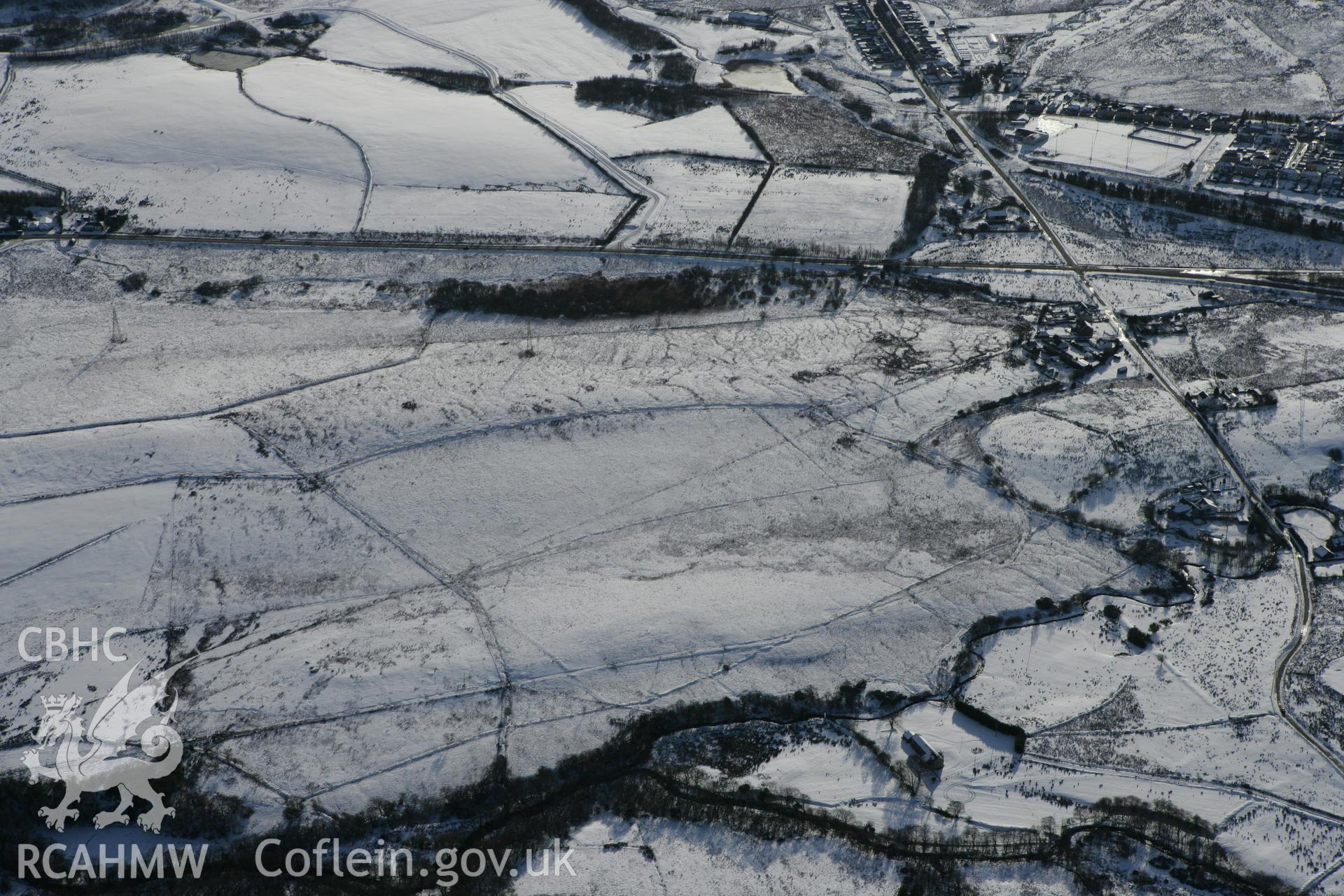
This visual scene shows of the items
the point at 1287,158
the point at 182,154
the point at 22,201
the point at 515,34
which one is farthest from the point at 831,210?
the point at 22,201

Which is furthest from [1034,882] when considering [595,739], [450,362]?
[450,362]

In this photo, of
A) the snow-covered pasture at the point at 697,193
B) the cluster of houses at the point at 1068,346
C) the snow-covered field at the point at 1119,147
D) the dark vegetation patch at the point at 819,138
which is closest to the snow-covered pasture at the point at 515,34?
the dark vegetation patch at the point at 819,138

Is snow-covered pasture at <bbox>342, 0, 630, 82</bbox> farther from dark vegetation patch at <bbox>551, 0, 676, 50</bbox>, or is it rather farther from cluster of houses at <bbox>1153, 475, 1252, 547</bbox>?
cluster of houses at <bbox>1153, 475, 1252, 547</bbox>

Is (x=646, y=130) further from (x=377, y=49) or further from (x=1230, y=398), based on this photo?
(x=1230, y=398)

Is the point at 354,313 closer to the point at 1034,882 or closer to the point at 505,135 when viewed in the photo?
the point at 505,135

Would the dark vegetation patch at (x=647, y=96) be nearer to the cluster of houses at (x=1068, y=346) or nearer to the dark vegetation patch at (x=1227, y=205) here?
the dark vegetation patch at (x=1227, y=205)

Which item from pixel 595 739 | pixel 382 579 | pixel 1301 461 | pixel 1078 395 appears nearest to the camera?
pixel 595 739
